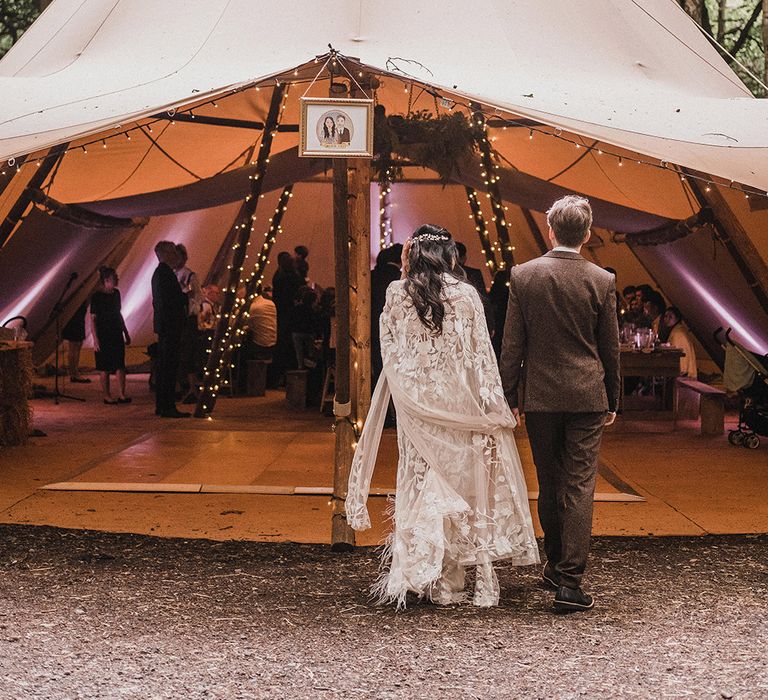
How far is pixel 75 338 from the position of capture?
496 inches

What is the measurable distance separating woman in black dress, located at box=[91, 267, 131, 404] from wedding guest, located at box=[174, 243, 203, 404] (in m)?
0.61

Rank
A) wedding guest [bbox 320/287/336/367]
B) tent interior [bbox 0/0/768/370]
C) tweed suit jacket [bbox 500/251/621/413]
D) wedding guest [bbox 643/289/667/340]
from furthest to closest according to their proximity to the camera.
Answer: wedding guest [bbox 643/289/667/340]
wedding guest [bbox 320/287/336/367]
tent interior [bbox 0/0/768/370]
tweed suit jacket [bbox 500/251/621/413]

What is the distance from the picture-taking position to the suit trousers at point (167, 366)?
970 centimetres

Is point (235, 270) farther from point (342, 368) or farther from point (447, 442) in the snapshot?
point (447, 442)

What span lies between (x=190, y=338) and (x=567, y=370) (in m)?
7.19

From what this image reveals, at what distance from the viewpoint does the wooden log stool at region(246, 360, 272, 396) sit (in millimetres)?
12062

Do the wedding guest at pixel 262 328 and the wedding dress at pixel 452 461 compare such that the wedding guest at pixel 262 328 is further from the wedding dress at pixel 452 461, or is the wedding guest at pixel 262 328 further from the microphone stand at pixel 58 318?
the wedding dress at pixel 452 461

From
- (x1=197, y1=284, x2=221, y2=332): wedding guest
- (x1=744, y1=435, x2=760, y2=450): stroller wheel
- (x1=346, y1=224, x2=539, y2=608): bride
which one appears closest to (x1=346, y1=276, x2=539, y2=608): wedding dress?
(x1=346, y1=224, x2=539, y2=608): bride

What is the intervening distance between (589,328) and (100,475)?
391cm

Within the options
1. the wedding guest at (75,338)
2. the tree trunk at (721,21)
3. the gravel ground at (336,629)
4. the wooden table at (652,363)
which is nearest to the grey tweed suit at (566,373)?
the gravel ground at (336,629)

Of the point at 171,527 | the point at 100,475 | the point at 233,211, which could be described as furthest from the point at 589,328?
the point at 233,211

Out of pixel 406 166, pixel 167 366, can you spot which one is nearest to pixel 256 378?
pixel 167 366

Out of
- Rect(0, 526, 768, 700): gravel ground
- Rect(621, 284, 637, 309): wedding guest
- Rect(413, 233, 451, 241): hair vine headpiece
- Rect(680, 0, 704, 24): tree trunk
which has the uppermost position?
Rect(680, 0, 704, 24): tree trunk

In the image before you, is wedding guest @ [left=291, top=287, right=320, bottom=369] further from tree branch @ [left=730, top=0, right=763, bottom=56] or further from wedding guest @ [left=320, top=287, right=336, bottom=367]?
tree branch @ [left=730, top=0, right=763, bottom=56]
